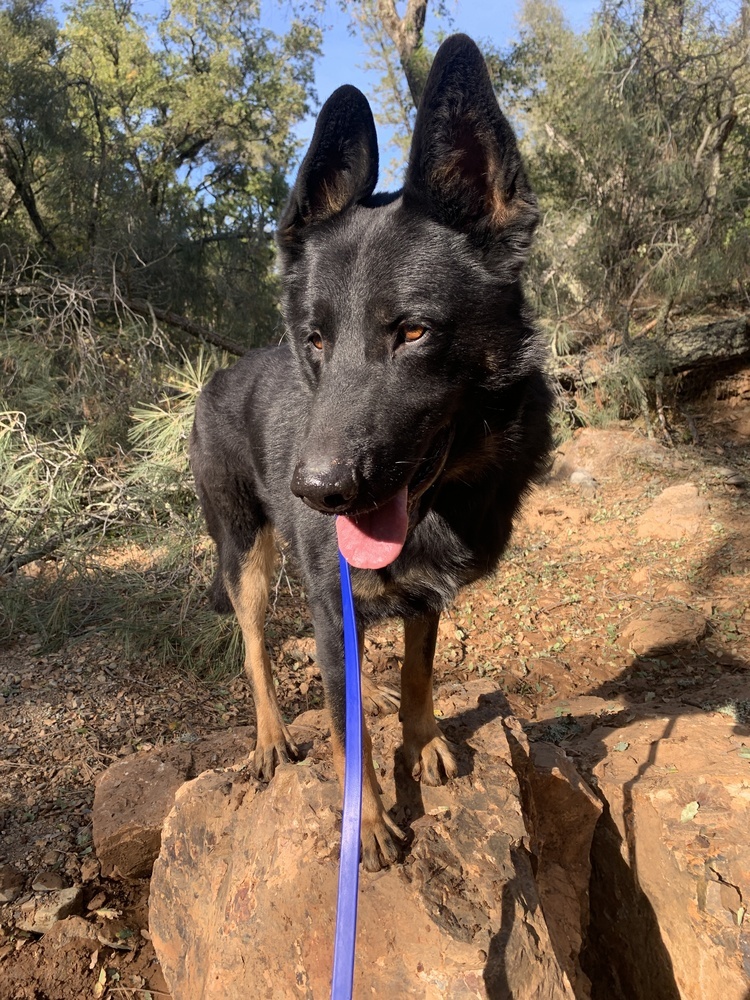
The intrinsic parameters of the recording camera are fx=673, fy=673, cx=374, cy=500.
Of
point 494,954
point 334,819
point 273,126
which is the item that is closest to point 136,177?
point 273,126

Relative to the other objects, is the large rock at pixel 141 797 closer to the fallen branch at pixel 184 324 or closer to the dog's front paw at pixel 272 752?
the dog's front paw at pixel 272 752

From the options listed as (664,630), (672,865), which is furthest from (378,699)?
(664,630)

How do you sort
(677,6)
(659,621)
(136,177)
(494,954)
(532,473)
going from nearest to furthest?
(494,954), (532,473), (659,621), (677,6), (136,177)

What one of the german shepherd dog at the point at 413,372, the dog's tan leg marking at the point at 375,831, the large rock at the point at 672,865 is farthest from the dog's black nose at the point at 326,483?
the large rock at the point at 672,865

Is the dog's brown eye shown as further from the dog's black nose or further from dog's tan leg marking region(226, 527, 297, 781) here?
dog's tan leg marking region(226, 527, 297, 781)

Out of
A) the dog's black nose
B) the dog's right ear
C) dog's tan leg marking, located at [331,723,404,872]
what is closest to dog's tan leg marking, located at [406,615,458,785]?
dog's tan leg marking, located at [331,723,404,872]

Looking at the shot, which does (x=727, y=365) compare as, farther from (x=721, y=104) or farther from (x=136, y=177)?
(x=136, y=177)

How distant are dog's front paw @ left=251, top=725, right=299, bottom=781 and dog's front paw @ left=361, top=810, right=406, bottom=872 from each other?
66 cm

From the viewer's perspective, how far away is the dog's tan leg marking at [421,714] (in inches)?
93.2

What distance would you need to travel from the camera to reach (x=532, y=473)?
8.32 ft

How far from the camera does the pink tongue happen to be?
184 centimetres

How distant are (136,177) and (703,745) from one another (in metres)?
8.87

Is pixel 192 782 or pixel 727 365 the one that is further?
pixel 727 365

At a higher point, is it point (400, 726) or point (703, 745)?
point (400, 726)
